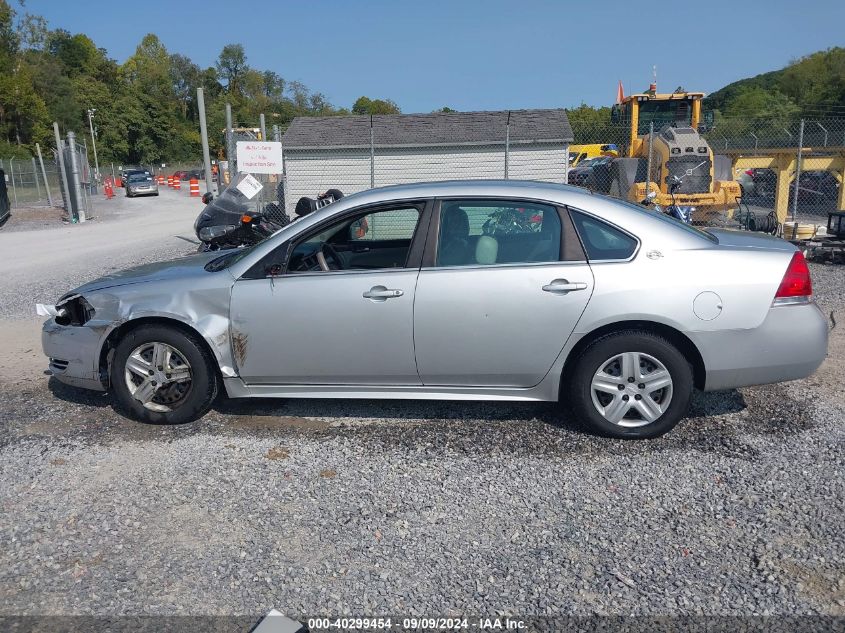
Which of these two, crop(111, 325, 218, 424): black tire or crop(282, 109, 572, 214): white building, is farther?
crop(282, 109, 572, 214): white building

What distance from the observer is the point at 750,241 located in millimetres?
4605

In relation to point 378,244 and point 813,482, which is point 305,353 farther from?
point 813,482

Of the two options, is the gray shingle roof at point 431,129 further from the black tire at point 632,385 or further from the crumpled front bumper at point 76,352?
the black tire at point 632,385

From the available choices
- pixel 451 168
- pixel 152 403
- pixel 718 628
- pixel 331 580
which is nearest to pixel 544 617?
pixel 718 628

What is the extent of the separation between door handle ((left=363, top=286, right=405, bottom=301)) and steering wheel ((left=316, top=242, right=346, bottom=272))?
37 centimetres

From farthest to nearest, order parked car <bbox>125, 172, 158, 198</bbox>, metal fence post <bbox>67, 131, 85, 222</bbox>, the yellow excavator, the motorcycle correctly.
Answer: parked car <bbox>125, 172, 158, 198</bbox> < metal fence post <bbox>67, 131, 85, 222</bbox> < the yellow excavator < the motorcycle

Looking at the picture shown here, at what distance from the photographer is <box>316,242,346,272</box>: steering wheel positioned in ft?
15.4

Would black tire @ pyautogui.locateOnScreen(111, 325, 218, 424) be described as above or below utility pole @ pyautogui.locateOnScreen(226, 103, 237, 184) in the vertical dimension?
below

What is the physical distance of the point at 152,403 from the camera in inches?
188

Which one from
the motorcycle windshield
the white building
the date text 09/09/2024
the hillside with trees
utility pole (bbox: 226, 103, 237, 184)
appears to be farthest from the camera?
the hillside with trees

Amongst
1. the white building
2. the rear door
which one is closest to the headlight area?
the rear door

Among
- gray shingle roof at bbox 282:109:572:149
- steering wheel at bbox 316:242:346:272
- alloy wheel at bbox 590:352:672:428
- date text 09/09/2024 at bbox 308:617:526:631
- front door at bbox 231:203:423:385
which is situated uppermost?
gray shingle roof at bbox 282:109:572:149

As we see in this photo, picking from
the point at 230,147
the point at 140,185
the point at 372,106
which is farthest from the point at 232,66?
the point at 230,147

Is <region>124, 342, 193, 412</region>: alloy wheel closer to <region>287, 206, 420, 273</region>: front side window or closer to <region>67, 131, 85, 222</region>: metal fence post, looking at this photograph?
<region>287, 206, 420, 273</region>: front side window
